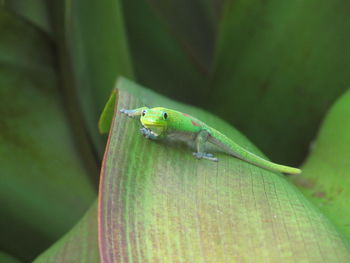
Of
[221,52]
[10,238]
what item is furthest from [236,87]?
[10,238]

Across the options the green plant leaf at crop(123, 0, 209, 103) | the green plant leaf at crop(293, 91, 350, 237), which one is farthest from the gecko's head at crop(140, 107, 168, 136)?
the green plant leaf at crop(123, 0, 209, 103)

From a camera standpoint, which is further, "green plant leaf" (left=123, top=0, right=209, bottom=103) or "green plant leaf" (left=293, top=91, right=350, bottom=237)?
"green plant leaf" (left=123, top=0, right=209, bottom=103)

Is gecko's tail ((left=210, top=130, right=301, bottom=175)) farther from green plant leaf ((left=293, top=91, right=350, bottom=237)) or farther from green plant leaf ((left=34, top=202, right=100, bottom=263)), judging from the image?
green plant leaf ((left=34, top=202, right=100, bottom=263))

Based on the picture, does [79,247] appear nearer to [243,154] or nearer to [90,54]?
[243,154]

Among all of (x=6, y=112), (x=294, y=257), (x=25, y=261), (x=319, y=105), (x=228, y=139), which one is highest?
(x=294, y=257)

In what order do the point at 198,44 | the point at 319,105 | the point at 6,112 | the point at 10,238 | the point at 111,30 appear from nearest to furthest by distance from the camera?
the point at 10,238
the point at 6,112
the point at 111,30
the point at 319,105
the point at 198,44

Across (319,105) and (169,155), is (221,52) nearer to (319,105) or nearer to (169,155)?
(319,105)

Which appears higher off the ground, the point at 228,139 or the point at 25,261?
the point at 228,139
